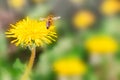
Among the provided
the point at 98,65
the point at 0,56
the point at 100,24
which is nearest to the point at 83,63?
the point at 98,65

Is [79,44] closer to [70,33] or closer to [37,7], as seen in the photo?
[70,33]

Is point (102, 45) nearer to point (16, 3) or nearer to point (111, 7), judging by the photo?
point (111, 7)

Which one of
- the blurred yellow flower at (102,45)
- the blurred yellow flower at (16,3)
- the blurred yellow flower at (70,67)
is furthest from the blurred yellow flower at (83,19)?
the blurred yellow flower at (70,67)

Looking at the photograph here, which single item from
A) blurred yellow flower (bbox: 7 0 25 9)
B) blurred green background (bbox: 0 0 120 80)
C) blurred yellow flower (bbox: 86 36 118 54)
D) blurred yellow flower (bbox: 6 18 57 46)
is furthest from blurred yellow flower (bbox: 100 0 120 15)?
blurred yellow flower (bbox: 6 18 57 46)

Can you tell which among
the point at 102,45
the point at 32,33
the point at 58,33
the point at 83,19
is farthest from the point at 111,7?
the point at 32,33

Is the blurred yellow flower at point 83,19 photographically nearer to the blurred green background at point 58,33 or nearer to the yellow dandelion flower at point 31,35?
the blurred green background at point 58,33

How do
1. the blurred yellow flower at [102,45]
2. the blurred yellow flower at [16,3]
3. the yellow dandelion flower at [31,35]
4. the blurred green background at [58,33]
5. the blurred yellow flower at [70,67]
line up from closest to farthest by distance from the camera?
the yellow dandelion flower at [31,35] → the blurred green background at [58,33] → the blurred yellow flower at [70,67] → the blurred yellow flower at [102,45] → the blurred yellow flower at [16,3]
